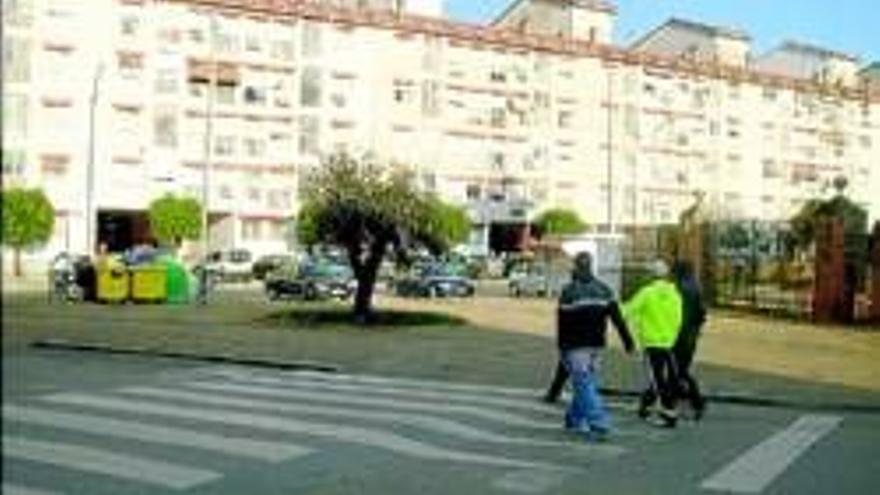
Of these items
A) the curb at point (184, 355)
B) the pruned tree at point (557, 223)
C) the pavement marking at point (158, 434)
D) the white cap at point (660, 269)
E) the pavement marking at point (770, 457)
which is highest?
the pruned tree at point (557, 223)

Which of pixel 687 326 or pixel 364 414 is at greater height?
pixel 687 326

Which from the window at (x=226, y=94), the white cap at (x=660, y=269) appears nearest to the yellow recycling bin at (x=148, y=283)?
the white cap at (x=660, y=269)

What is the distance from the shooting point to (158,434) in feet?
47.8

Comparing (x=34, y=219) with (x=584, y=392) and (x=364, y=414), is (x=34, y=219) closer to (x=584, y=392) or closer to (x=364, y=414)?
(x=364, y=414)

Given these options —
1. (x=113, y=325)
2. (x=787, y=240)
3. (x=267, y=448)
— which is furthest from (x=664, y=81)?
(x=267, y=448)

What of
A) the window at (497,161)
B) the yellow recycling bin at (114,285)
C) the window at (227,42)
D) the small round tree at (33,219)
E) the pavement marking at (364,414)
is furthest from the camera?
the window at (497,161)

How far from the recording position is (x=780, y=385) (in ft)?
73.7

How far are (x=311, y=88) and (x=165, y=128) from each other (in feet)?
29.7

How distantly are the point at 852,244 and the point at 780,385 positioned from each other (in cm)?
1824

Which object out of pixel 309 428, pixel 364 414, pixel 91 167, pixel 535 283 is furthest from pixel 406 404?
pixel 91 167

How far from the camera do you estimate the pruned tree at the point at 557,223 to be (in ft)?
310

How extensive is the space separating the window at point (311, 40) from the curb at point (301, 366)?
62269 millimetres

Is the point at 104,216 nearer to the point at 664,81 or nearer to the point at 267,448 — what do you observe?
the point at 664,81

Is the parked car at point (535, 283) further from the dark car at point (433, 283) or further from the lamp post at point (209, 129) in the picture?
the lamp post at point (209, 129)
